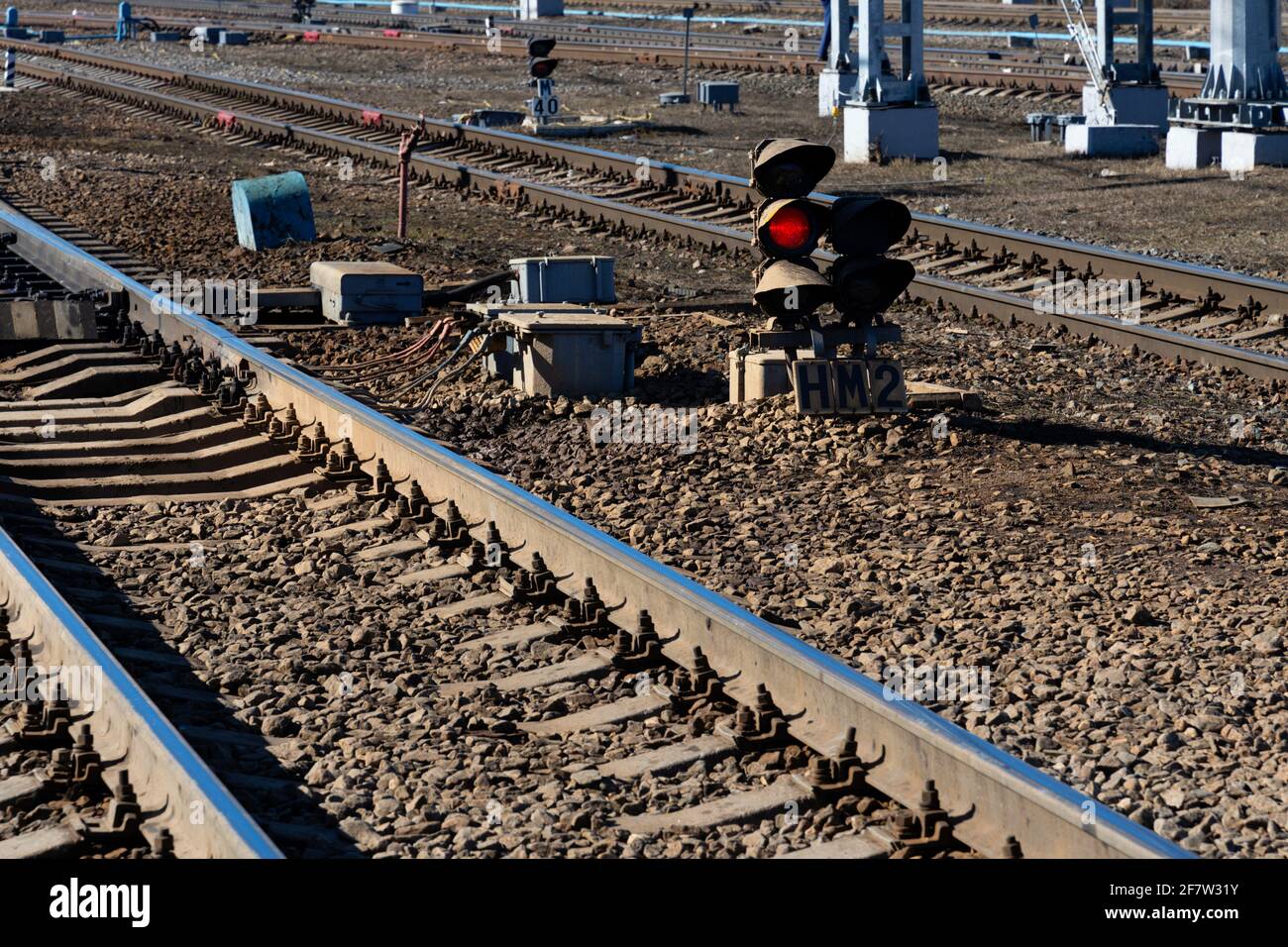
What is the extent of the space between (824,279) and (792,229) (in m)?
0.36

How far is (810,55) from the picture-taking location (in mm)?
45844

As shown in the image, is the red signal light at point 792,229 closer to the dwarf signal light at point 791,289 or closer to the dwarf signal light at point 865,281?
the dwarf signal light at point 791,289

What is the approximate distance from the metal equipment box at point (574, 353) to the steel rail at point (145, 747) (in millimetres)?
4469

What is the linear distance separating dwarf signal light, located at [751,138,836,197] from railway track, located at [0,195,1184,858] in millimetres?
2373

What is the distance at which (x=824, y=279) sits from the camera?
10516 mm

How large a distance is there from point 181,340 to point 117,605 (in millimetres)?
5131

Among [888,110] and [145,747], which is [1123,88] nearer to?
[888,110]

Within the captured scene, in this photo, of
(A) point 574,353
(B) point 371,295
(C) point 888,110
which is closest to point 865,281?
(A) point 574,353

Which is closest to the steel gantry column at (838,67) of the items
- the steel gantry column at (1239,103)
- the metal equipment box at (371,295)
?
the steel gantry column at (1239,103)

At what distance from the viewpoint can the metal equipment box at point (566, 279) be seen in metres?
14.0

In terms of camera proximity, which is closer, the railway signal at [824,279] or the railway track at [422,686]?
the railway track at [422,686]

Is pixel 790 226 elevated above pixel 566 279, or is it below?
above

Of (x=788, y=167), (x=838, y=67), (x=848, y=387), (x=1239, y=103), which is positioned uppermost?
(x=838, y=67)
